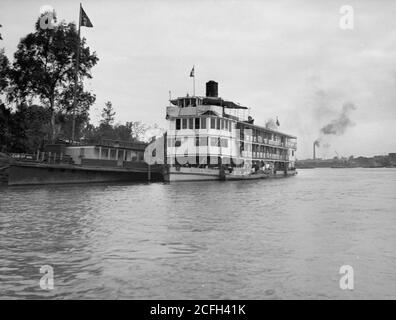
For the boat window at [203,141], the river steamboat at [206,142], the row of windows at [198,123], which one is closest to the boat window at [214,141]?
the river steamboat at [206,142]

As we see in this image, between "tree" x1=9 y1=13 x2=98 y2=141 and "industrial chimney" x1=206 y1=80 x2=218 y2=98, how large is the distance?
45.4 feet

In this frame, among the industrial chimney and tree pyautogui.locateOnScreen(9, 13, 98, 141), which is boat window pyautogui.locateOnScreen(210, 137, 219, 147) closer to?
the industrial chimney

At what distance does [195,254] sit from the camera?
8.15 metres

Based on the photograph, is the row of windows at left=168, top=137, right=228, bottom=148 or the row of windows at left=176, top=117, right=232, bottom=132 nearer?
the row of windows at left=168, top=137, right=228, bottom=148

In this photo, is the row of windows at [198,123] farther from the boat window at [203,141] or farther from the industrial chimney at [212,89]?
the industrial chimney at [212,89]

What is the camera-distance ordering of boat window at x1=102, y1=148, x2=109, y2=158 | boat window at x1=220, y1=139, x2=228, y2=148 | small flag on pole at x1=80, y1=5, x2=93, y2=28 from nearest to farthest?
1. small flag on pole at x1=80, y1=5, x2=93, y2=28
2. boat window at x1=102, y1=148, x2=109, y2=158
3. boat window at x1=220, y1=139, x2=228, y2=148

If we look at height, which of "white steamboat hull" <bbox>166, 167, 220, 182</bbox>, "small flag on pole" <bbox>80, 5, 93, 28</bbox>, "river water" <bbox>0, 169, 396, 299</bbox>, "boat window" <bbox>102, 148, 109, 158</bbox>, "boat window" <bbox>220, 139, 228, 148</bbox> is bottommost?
"river water" <bbox>0, 169, 396, 299</bbox>

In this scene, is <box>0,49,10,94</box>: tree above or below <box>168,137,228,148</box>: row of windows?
above

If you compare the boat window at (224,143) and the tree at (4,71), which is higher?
the tree at (4,71)

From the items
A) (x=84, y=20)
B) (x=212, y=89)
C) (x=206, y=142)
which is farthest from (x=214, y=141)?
(x=84, y=20)

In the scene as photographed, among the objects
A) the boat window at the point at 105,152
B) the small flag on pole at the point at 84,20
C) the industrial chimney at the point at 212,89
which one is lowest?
the boat window at the point at 105,152

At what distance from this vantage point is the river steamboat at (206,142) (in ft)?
131

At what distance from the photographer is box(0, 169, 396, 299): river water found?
593 centimetres

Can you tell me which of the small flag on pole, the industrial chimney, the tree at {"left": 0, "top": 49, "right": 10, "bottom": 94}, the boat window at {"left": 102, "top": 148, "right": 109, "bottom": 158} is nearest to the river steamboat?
the industrial chimney
